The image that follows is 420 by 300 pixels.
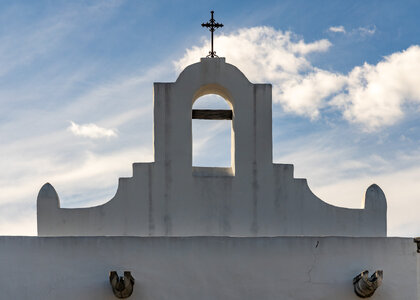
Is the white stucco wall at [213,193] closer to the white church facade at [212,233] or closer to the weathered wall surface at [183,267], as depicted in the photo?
the white church facade at [212,233]

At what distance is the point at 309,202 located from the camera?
14.2 m

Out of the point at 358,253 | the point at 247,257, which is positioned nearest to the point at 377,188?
the point at 358,253

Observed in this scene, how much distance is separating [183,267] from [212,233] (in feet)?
6.37

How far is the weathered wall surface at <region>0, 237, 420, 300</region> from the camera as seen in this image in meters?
11.8

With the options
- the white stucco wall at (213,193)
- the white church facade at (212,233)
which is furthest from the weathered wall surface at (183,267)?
the white stucco wall at (213,193)

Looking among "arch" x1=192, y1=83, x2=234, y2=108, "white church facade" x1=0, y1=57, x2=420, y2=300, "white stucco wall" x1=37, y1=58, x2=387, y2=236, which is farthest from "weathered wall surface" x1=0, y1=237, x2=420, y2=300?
"arch" x1=192, y1=83, x2=234, y2=108

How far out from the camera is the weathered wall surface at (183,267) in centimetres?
1181

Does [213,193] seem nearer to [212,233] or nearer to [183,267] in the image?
[212,233]

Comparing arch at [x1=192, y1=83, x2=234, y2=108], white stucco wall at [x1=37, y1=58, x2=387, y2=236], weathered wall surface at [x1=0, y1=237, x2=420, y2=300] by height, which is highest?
arch at [x1=192, y1=83, x2=234, y2=108]

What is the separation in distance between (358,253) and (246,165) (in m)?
2.87

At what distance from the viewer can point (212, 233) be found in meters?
13.8

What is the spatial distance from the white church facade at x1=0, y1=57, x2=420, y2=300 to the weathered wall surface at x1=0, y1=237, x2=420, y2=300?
0.02 meters

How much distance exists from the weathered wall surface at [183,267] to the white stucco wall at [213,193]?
1.72 m

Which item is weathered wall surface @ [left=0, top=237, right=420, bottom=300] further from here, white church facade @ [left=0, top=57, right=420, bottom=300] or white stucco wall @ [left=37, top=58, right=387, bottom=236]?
white stucco wall @ [left=37, top=58, right=387, bottom=236]
